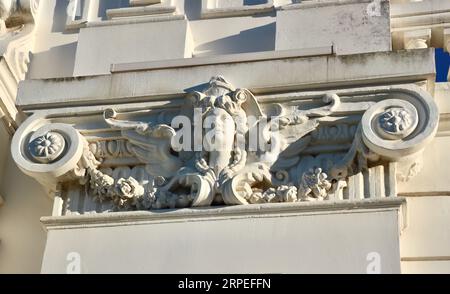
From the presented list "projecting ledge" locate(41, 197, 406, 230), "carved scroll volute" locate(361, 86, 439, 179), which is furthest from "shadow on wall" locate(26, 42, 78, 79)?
"carved scroll volute" locate(361, 86, 439, 179)

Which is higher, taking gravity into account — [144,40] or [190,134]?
[144,40]

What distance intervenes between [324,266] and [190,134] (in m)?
1.51

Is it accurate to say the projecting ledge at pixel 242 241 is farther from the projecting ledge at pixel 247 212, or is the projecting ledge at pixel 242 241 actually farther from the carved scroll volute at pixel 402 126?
the carved scroll volute at pixel 402 126

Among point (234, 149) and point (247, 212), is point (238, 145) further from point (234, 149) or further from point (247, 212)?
point (247, 212)

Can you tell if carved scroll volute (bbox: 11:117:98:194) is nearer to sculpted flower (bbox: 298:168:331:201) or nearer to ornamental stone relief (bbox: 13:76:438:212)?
ornamental stone relief (bbox: 13:76:438:212)

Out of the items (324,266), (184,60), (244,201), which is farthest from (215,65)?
(324,266)

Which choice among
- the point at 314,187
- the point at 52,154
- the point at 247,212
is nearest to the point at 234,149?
the point at 247,212

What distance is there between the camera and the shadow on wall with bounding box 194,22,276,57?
33.5 ft

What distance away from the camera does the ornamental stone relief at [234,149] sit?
30.2ft

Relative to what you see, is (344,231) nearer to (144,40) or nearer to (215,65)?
(215,65)

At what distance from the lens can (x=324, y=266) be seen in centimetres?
878

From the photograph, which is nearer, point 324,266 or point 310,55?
point 324,266
